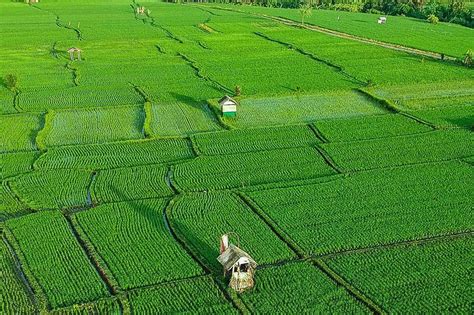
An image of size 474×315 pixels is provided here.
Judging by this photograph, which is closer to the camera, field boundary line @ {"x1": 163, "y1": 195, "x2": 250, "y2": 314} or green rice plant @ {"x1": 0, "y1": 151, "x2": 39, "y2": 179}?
field boundary line @ {"x1": 163, "y1": 195, "x2": 250, "y2": 314}

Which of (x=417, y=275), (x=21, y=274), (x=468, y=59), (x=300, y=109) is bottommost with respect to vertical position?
(x=21, y=274)

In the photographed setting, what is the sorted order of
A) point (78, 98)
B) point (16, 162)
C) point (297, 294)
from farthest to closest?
point (78, 98) < point (16, 162) < point (297, 294)

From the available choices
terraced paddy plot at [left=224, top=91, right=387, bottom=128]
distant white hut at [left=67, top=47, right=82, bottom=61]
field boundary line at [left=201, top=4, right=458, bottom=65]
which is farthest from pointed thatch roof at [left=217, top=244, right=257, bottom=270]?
field boundary line at [left=201, top=4, right=458, bottom=65]

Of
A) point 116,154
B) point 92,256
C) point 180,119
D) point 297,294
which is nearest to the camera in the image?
point 297,294

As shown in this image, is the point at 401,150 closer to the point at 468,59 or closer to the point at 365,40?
the point at 468,59

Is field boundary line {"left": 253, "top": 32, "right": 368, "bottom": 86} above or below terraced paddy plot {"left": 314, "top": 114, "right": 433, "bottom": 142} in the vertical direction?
above

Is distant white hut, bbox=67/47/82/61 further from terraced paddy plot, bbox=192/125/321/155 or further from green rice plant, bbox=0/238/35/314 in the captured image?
green rice plant, bbox=0/238/35/314

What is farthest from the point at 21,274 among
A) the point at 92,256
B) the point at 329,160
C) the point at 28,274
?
the point at 329,160
